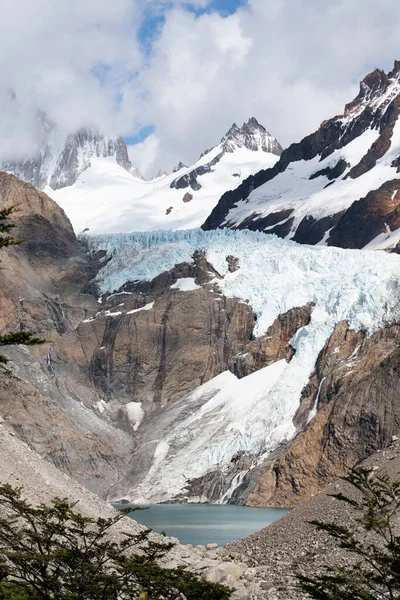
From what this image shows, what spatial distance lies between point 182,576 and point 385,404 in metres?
85.5

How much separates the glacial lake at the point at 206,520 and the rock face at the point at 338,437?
543cm

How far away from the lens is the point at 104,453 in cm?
12888

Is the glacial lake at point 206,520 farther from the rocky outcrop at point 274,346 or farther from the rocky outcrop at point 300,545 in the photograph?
the rocky outcrop at point 274,346

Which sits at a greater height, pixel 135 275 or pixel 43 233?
pixel 43 233

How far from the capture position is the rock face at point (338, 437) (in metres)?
106

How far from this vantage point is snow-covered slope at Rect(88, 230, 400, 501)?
125 metres

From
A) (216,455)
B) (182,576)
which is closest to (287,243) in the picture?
(216,455)

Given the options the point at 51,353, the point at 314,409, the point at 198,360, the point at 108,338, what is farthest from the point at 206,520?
the point at 108,338

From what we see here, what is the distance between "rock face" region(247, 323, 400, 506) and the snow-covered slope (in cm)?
971

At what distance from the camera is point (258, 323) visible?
15475 cm

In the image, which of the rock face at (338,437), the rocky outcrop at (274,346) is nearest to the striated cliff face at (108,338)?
the rocky outcrop at (274,346)

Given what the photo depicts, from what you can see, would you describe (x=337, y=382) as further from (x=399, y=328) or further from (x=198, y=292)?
(x=198, y=292)

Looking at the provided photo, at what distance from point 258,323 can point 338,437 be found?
157 ft

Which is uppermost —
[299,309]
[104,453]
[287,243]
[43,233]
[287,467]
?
[43,233]
